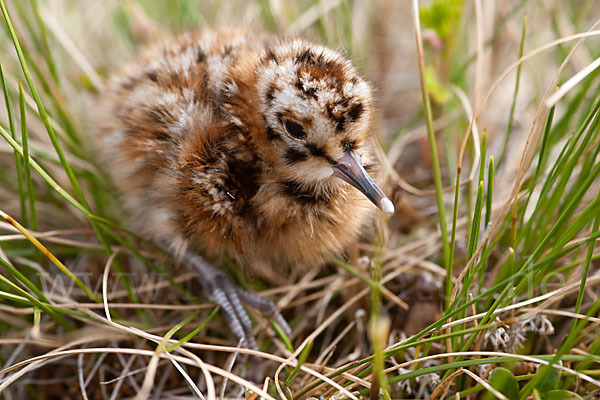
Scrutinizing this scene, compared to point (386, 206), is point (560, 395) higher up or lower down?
lower down

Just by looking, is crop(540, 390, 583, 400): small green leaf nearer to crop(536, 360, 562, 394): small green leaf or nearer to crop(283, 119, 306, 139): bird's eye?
crop(536, 360, 562, 394): small green leaf

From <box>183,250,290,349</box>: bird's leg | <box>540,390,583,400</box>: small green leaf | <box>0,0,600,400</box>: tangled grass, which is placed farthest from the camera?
<box>183,250,290,349</box>: bird's leg

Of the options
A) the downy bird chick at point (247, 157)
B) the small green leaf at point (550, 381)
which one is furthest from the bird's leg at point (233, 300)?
the small green leaf at point (550, 381)

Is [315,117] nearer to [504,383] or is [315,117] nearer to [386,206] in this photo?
[386,206]

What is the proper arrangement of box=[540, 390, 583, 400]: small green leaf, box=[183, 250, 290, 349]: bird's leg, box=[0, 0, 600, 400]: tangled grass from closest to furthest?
1. box=[540, 390, 583, 400]: small green leaf
2. box=[0, 0, 600, 400]: tangled grass
3. box=[183, 250, 290, 349]: bird's leg

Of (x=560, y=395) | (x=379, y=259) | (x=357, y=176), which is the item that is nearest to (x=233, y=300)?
(x=379, y=259)

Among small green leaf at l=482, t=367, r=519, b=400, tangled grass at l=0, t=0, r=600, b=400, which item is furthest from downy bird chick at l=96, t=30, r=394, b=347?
small green leaf at l=482, t=367, r=519, b=400

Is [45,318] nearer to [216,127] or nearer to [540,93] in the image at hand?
[216,127]

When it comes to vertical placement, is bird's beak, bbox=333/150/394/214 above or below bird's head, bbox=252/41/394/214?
below
